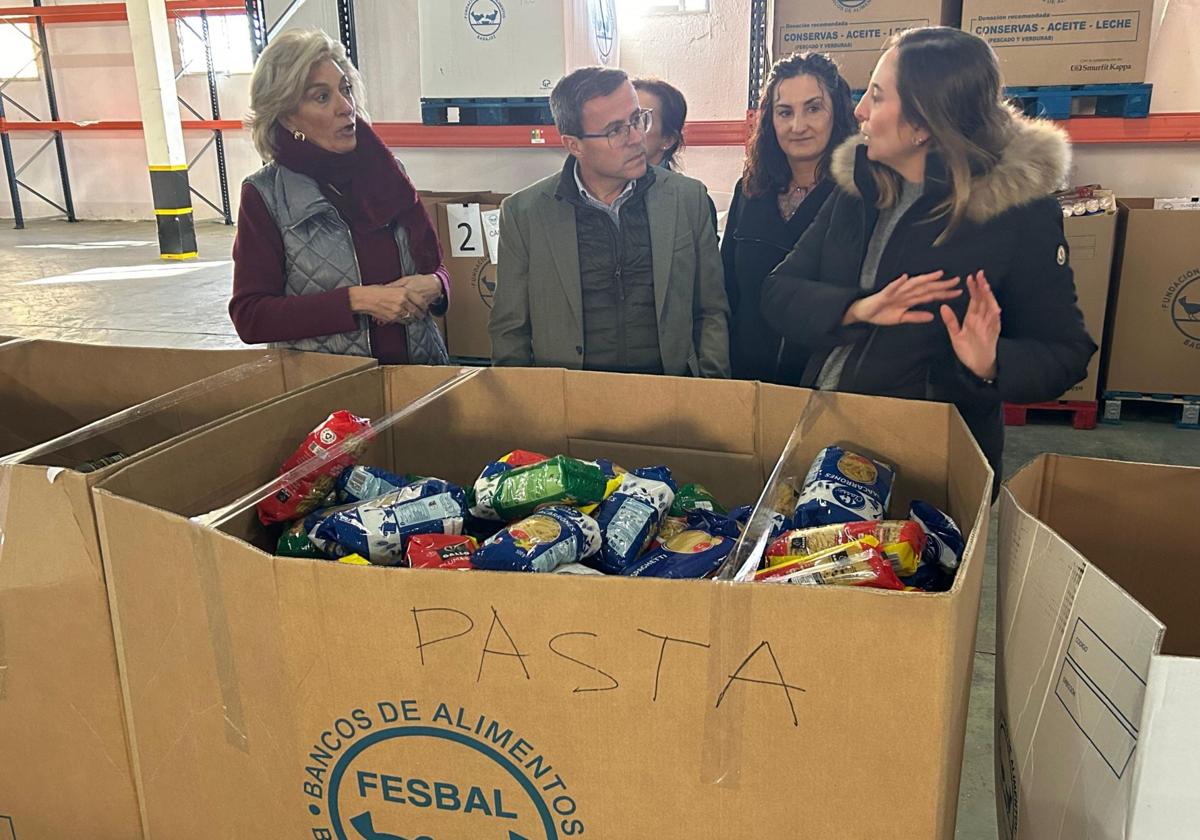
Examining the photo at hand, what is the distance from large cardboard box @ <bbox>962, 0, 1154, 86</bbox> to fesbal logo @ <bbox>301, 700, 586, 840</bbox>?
3.67 metres

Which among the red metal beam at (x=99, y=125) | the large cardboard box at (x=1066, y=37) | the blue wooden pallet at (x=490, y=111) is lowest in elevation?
the blue wooden pallet at (x=490, y=111)

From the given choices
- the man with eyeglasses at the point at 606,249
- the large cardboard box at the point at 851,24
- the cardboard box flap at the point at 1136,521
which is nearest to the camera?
the cardboard box flap at the point at 1136,521

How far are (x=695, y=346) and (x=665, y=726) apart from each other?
136cm

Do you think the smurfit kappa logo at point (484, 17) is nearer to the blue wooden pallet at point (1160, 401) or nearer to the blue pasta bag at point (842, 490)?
the blue wooden pallet at point (1160, 401)

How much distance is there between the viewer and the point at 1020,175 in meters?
1.58

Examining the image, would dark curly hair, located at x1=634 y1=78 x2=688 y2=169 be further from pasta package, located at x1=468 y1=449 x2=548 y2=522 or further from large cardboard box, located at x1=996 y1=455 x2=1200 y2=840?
large cardboard box, located at x1=996 y1=455 x2=1200 y2=840

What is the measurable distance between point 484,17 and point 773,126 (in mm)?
2351

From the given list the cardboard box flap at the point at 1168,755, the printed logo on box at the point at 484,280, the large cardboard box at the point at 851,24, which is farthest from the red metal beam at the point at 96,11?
the cardboard box flap at the point at 1168,755

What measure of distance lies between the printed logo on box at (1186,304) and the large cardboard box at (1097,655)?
132 inches

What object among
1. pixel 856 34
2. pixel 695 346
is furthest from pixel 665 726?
pixel 856 34

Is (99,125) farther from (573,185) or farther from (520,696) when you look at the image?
(520,696)

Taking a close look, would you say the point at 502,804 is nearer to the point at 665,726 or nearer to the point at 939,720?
the point at 665,726

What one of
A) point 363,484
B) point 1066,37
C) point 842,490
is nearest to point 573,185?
point 363,484

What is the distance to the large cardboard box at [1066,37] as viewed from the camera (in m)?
3.68
